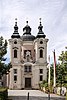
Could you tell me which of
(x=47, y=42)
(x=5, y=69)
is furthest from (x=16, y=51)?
(x=5, y=69)

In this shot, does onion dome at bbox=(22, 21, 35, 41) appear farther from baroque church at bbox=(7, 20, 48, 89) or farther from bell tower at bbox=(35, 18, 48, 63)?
bell tower at bbox=(35, 18, 48, 63)

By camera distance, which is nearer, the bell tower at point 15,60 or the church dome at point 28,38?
the bell tower at point 15,60

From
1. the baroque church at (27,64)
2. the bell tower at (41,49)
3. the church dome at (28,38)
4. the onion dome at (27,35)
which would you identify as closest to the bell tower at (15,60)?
the baroque church at (27,64)

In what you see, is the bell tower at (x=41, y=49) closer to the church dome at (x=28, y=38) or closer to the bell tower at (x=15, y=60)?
the church dome at (x=28, y=38)

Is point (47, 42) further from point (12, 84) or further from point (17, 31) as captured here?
point (12, 84)

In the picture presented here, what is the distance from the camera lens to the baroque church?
238 feet

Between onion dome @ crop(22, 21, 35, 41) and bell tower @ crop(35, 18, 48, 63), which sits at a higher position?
onion dome @ crop(22, 21, 35, 41)

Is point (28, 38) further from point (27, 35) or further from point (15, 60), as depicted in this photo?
point (15, 60)

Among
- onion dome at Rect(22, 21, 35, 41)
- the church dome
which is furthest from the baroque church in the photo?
onion dome at Rect(22, 21, 35, 41)

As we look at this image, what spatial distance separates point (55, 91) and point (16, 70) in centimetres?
2805

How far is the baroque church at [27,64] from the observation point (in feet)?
238

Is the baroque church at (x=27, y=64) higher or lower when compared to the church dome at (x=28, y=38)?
lower

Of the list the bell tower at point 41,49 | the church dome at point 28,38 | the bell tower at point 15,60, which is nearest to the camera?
the bell tower at point 15,60

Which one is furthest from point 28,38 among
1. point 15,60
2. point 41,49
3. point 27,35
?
point 15,60
